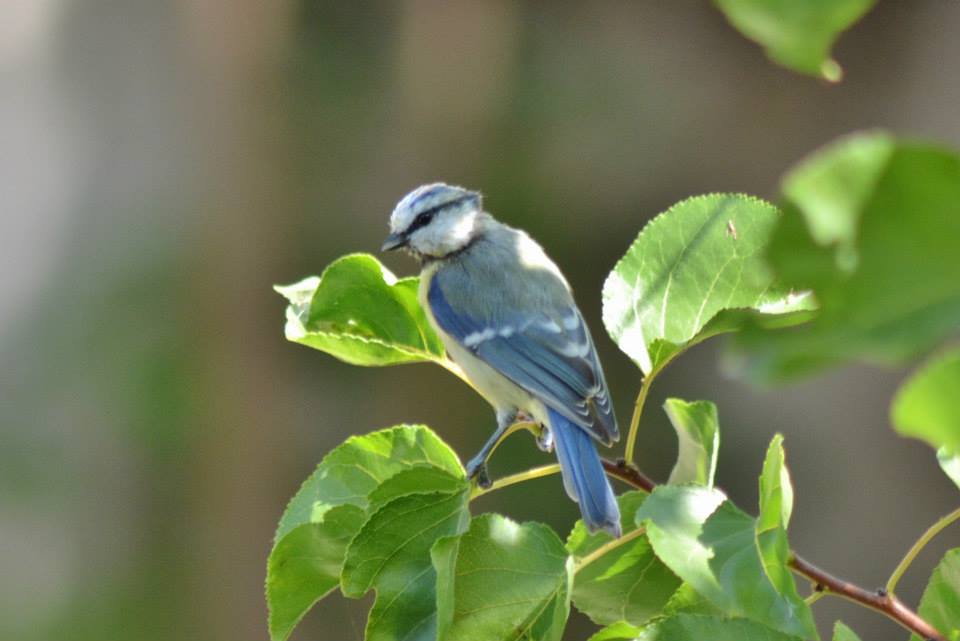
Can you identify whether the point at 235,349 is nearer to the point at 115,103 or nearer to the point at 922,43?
the point at 115,103

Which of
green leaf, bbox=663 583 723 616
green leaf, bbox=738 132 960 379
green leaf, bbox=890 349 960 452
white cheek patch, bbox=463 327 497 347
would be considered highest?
green leaf, bbox=738 132 960 379

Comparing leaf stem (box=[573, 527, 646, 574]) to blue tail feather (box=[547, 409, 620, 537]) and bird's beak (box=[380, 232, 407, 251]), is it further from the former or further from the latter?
bird's beak (box=[380, 232, 407, 251])

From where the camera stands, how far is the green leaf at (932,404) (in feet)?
1.09

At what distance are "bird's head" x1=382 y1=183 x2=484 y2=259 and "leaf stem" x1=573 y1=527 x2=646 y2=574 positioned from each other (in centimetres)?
85

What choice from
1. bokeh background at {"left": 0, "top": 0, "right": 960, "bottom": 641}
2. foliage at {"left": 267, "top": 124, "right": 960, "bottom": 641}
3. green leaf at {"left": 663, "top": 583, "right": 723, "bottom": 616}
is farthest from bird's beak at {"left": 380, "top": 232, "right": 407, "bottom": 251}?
bokeh background at {"left": 0, "top": 0, "right": 960, "bottom": 641}

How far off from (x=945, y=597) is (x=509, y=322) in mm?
802

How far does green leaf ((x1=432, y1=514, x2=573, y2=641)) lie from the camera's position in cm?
83

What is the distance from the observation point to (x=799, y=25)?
0.33 m

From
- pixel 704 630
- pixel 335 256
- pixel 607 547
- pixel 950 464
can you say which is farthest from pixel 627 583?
pixel 335 256

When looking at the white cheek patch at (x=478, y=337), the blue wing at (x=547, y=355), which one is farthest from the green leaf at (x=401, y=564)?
the white cheek patch at (x=478, y=337)

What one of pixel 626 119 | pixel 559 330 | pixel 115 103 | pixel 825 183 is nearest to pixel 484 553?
pixel 825 183

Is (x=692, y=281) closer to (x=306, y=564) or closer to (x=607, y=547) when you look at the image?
(x=607, y=547)

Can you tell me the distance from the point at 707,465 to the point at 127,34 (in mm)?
4738

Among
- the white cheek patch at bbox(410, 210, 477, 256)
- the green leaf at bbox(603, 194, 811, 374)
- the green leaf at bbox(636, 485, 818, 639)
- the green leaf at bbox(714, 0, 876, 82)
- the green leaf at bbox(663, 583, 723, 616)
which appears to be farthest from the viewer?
the white cheek patch at bbox(410, 210, 477, 256)
